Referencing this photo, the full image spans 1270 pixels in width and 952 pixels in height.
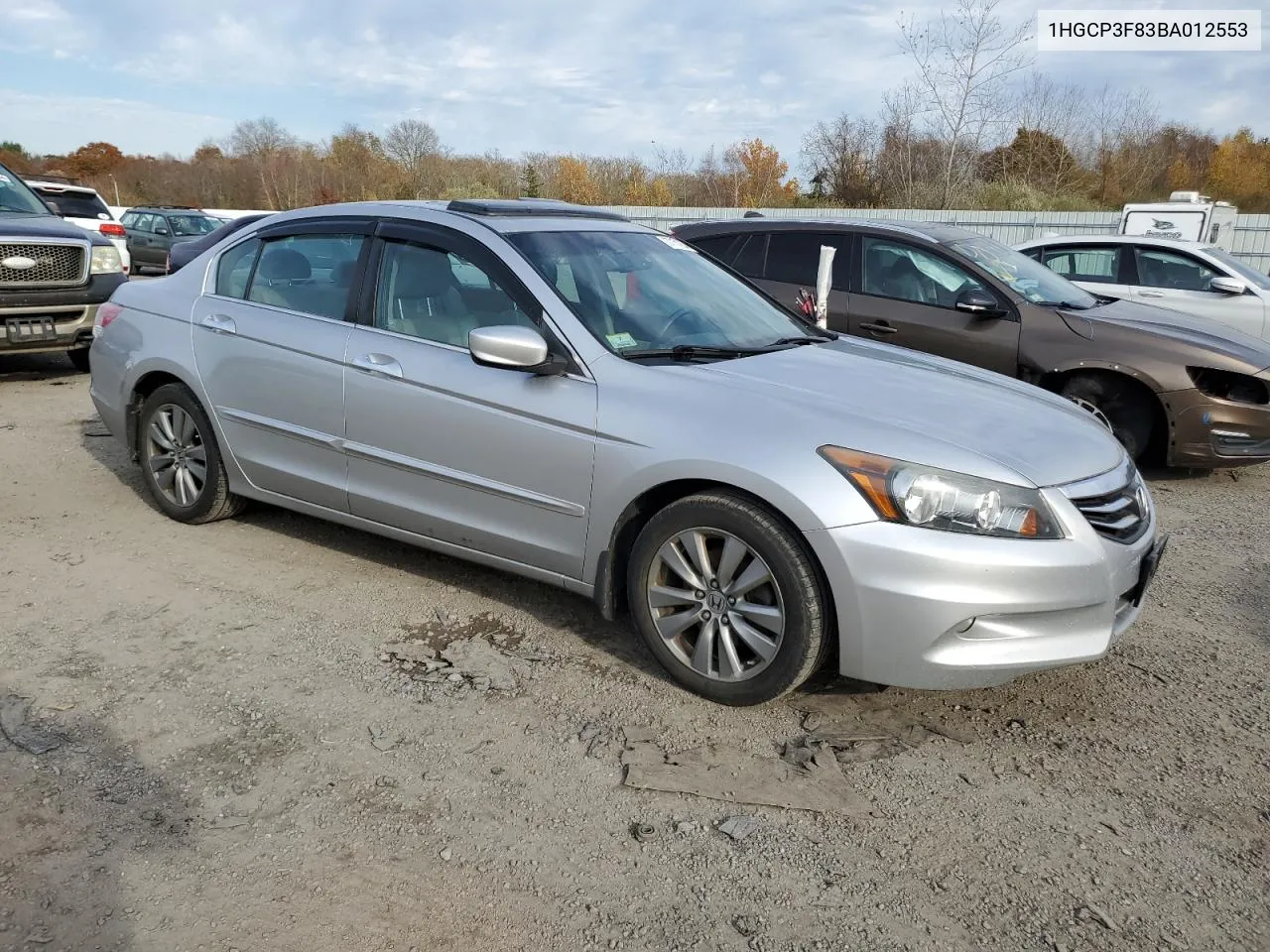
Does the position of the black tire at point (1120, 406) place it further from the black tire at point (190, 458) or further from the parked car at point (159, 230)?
the parked car at point (159, 230)

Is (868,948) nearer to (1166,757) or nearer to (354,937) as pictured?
(354,937)

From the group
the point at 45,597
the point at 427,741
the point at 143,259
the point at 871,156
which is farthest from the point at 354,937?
the point at 871,156

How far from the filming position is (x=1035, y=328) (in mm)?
6816

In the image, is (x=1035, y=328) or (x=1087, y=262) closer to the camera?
(x=1035, y=328)

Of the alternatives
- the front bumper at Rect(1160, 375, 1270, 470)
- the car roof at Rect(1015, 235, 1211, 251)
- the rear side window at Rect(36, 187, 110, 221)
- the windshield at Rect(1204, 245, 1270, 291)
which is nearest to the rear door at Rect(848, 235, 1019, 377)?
the front bumper at Rect(1160, 375, 1270, 470)

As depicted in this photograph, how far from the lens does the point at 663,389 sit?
139 inches

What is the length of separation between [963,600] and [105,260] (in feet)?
29.7

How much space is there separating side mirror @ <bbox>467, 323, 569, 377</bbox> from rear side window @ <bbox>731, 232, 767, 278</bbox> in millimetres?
4439

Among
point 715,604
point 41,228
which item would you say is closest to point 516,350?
point 715,604

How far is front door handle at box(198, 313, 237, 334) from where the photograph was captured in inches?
186

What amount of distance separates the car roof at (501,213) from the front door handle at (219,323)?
547mm

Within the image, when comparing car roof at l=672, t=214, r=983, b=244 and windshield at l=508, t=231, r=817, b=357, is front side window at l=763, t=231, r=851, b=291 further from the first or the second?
windshield at l=508, t=231, r=817, b=357

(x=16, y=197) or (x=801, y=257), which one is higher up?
(x=16, y=197)

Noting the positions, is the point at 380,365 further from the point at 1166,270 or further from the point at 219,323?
the point at 1166,270
